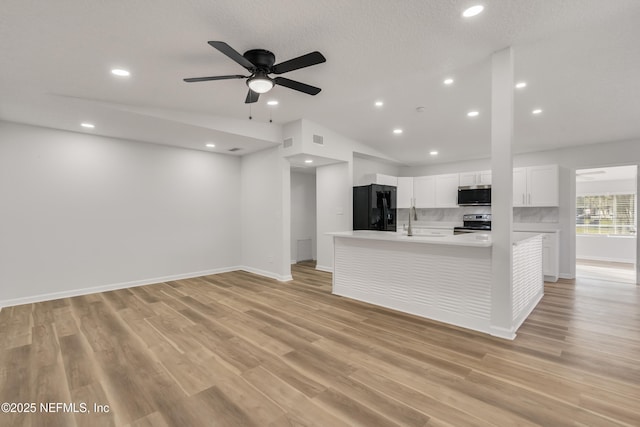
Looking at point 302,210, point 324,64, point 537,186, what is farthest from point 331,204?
point 537,186

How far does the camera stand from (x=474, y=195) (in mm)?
6387

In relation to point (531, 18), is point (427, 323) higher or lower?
lower

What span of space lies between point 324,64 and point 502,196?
2.30m

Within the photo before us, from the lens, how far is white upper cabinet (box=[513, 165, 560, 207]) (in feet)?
18.5

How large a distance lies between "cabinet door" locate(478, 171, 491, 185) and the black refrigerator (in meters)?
2.04

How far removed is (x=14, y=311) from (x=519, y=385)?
5741 mm

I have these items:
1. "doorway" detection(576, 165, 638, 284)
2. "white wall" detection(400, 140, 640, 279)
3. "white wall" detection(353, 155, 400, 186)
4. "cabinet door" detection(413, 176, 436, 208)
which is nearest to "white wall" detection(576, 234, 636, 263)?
"doorway" detection(576, 165, 638, 284)

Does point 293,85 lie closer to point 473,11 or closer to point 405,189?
point 473,11

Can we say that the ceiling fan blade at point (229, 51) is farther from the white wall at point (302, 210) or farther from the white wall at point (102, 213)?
the white wall at point (302, 210)

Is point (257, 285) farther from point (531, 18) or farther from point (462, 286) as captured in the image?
point (531, 18)

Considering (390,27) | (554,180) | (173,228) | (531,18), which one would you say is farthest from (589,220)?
→ (173,228)

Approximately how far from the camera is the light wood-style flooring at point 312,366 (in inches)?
72.1

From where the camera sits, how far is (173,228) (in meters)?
5.59

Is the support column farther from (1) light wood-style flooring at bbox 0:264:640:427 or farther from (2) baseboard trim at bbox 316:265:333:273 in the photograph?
(2) baseboard trim at bbox 316:265:333:273
